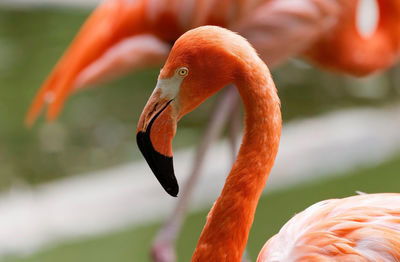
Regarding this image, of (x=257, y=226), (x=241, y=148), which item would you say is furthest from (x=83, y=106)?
(x=241, y=148)

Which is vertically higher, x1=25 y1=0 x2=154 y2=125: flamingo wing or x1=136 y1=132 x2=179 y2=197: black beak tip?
x1=136 y1=132 x2=179 y2=197: black beak tip

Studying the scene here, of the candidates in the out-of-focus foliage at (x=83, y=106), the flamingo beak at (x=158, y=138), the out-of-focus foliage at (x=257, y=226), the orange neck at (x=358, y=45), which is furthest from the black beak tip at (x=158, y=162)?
the out-of-focus foliage at (x=83, y=106)

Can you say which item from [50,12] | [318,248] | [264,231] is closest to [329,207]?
[318,248]

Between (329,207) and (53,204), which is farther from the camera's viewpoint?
(53,204)

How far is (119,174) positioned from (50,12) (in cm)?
418

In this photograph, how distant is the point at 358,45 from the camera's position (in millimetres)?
2877

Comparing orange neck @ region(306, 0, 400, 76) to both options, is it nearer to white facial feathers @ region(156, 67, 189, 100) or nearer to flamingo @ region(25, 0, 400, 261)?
flamingo @ region(25, 0, 400, 261)

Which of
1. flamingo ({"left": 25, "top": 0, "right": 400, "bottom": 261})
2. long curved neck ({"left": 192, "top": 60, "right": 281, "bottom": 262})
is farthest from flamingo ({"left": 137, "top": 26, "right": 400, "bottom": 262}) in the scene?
flamingo ({"left": 25, "top": 0, "right": 400, "bottom": 261})

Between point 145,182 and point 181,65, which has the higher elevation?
point 181,65

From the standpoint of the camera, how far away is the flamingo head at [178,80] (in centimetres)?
133

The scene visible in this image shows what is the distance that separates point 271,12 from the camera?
258cm

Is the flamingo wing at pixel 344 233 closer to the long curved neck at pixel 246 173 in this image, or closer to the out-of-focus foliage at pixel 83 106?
the long curved neck at pixel 246 173

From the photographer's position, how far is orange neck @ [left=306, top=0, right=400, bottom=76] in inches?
111

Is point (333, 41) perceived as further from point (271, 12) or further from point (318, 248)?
point (318, 248)
